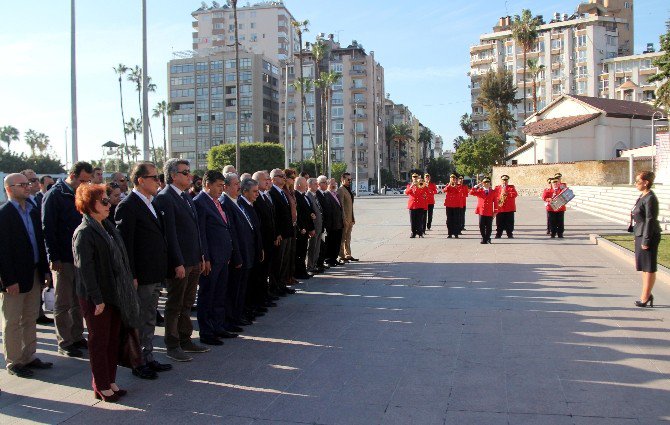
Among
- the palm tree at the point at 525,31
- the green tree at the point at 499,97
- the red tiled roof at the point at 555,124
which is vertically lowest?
the red tiled roof at the point at 555,124

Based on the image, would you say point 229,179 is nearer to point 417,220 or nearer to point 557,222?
point 417,220

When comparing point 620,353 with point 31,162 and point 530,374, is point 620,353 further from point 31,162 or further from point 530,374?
point 31,162

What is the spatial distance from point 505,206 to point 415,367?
13.3 meters

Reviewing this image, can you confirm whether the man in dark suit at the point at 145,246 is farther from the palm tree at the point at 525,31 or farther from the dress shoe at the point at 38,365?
the palm tree at the point at 525,31

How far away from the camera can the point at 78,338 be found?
6.65m

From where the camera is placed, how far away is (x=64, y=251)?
6.52 m

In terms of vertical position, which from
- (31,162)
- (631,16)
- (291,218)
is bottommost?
(291,218)

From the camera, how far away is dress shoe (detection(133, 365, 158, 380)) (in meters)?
5.61

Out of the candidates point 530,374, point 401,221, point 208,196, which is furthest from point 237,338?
point 401,221

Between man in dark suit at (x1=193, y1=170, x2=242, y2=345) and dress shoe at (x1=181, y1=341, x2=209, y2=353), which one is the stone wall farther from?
dress shoe at (x1=181, y1=341, x2=209, y2=353)

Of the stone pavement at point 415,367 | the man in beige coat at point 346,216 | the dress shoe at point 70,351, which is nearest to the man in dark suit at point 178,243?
the stone pavement at point 415,367

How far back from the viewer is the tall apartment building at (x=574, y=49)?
8950cm

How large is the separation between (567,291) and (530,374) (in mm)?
4484

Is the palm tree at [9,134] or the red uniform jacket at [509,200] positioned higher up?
the palm tree at [9,134]
